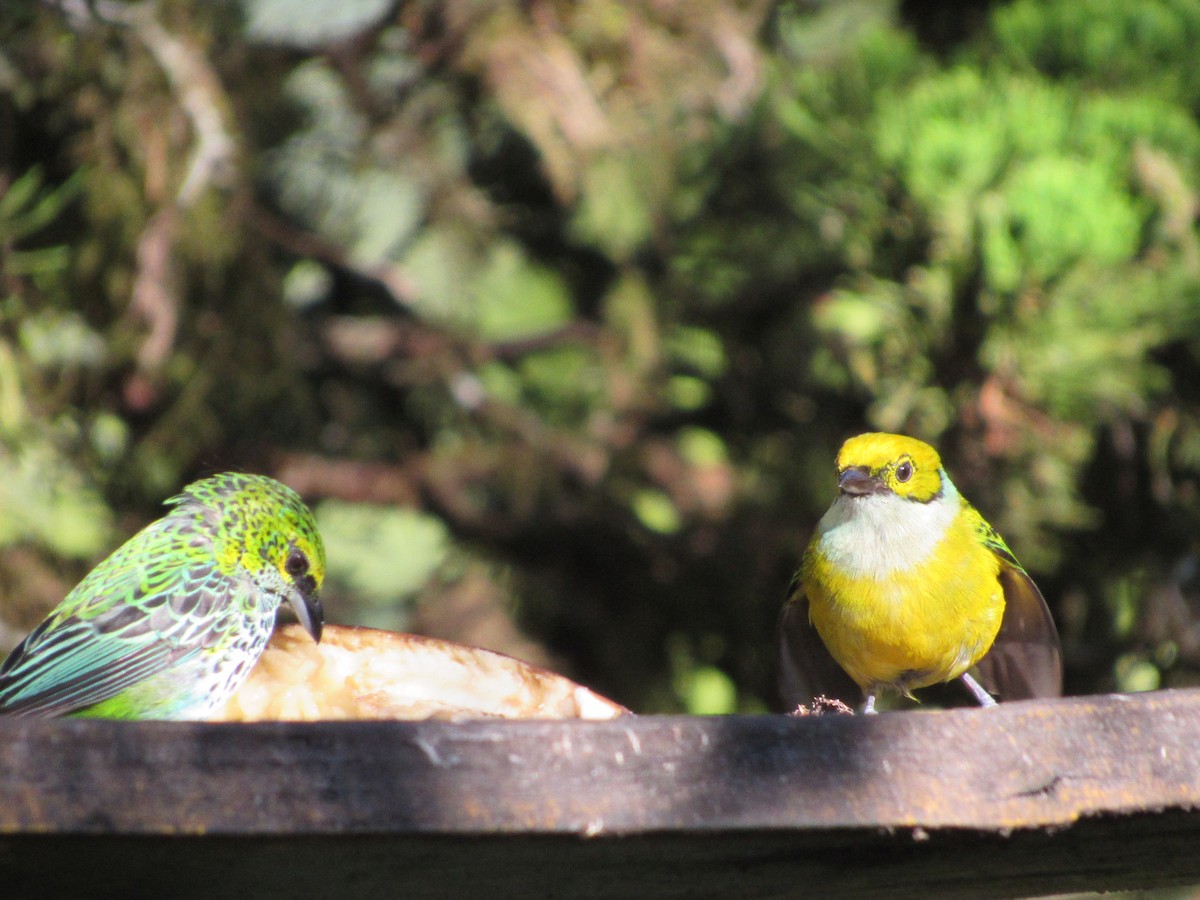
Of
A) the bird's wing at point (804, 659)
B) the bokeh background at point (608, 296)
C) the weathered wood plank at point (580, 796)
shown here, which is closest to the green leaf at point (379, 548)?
the bokeh background at point (608, 296)

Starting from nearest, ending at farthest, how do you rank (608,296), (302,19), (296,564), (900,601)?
(900,601) → (296,564) → (302,19) → (608,296)

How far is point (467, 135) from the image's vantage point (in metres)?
5.12

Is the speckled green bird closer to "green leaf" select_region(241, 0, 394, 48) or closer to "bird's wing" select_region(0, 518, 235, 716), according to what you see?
"bird's wing" select_region(0, 518, 235, 716)

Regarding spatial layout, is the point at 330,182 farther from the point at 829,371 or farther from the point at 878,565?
the point at 878,565

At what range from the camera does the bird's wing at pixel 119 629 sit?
8.46ft

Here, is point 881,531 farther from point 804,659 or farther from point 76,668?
point 76,668

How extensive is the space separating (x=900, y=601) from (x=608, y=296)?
8.27 ft

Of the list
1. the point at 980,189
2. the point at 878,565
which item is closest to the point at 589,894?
the point at 878,565

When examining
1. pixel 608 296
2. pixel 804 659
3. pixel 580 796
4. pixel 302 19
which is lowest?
pixel 804 659

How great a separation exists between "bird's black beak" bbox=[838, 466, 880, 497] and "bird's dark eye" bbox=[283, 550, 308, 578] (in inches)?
49.0

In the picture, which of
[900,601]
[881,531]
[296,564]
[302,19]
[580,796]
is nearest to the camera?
[580,796]

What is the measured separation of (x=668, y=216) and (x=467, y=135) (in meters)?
0.84

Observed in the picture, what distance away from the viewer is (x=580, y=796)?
1.33 meters

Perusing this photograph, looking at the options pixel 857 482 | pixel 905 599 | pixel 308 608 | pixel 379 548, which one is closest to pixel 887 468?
pixel 857 482
